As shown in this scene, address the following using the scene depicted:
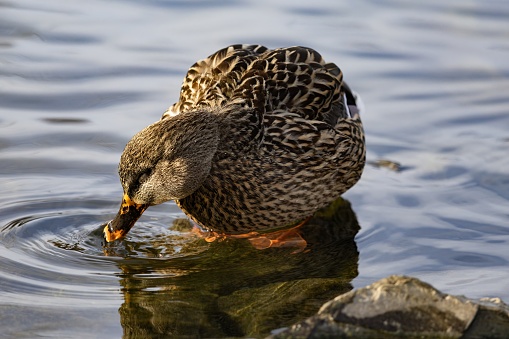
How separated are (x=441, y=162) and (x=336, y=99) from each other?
137 cm

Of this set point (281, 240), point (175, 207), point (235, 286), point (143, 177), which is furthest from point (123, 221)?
point (281, 240)

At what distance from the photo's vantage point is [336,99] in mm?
8031

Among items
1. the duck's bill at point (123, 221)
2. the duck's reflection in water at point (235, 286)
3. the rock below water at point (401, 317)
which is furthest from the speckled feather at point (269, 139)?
the rock below water at point (401, 317)

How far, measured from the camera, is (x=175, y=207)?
26.2 feet

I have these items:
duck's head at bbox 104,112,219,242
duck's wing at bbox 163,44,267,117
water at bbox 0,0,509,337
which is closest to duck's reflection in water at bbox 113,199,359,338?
water at bbox 0,0,509,337

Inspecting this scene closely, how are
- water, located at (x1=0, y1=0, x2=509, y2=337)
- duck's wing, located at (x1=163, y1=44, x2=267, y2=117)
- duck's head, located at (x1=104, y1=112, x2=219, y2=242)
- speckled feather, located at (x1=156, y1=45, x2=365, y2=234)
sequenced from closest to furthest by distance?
water, located at (x1=0, y1=0, x2=509, y2=337) → duck's head, located at (x1=104, y1=112, x2=219, y2=242) → speckled feather, located at (x1=156, y1=45, x2=365, y2=234) → duck's wing, located at (x1=163, y1=44, x2=267, y2=117)

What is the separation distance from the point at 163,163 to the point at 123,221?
1.64 ft

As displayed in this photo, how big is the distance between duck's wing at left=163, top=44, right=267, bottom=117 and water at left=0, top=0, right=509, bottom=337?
0.90m

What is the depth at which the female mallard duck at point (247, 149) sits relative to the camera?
6831mm

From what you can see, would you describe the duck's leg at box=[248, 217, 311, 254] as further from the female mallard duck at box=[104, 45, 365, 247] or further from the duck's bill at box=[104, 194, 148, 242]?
the duck's bill at box=[104, 194, 148, 242]

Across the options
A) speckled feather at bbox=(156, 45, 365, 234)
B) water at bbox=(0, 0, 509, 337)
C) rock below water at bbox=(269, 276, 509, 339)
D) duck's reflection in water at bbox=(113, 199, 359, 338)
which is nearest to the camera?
rock below water at bbox=(269, 276, 509, 339)

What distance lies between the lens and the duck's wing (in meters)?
7.54

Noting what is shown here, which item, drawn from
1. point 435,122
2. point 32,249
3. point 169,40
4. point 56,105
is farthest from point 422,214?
point 169,40

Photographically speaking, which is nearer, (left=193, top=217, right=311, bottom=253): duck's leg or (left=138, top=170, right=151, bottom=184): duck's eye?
(left=138, top=170, right=151, bottom=184): duck's eye
